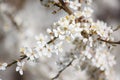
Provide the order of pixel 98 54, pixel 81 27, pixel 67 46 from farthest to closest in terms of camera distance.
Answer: pixel 67 46, pixel 98 54, pixel 81 27

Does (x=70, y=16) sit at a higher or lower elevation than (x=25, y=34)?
higher

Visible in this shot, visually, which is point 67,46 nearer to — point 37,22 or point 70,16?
point 37,22

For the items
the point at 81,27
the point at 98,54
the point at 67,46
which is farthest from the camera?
the point at 67,46

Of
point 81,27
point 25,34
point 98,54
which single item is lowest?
point 25,34

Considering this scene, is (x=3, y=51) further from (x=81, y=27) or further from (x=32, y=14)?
(x=81, y=27)

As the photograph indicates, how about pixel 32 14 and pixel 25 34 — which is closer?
pixel 25 34

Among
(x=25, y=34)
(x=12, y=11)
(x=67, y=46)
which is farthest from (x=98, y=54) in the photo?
(x=12, y=11)

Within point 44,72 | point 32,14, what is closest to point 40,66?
point 44,72
